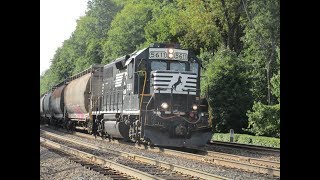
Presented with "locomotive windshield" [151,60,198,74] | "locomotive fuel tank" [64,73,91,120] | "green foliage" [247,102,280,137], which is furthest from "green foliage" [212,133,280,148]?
"locomotive fuel tank" [64,73,91,120]

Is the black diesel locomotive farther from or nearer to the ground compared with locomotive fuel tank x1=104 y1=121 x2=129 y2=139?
farther from the ground

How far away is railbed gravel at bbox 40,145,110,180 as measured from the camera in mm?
10355

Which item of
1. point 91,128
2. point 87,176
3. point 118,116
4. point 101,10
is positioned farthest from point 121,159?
point 101,10

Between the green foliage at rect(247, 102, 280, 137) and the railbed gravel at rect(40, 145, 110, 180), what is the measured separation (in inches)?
423

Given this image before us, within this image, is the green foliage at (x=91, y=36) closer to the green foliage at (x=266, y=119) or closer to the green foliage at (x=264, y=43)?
the green foliage at (x=264, y=43)

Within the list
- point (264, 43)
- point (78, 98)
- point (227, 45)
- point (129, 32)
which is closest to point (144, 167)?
point (78, 98)

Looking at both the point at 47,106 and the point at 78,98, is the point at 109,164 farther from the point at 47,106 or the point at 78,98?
the point at 47,106

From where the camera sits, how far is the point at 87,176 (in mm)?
10164

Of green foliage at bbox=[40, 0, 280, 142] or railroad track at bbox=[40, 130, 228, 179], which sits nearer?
railroad track at bbox=[40, 130, 228, 179]

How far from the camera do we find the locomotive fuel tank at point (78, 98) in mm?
23250

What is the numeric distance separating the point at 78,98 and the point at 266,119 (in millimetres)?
9640

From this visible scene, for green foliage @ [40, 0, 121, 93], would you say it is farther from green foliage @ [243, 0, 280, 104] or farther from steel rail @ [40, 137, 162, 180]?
steel rail @ [40, 137, 162, 180]
